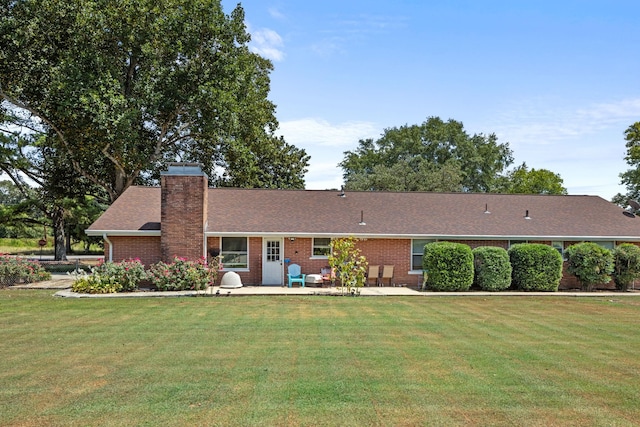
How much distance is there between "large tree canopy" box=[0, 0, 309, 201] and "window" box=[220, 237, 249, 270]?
8989 millimetres

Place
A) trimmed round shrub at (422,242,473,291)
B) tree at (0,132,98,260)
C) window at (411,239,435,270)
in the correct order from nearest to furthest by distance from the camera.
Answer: trimmed round shrub at (422,242,473,291), window at (411,239,435,270), tree at (0,132,98,260)

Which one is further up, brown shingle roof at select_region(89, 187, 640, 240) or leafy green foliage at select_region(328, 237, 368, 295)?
brown shingle roof at select_region(89, 187, 640, 240)

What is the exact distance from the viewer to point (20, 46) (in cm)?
2438

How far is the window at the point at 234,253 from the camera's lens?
64.7ft

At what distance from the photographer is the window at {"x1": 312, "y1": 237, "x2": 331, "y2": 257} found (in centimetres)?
2002

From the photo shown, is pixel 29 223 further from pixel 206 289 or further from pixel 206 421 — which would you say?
pixel 206 421

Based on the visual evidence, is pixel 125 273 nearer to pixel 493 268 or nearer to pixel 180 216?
pixel 180 216

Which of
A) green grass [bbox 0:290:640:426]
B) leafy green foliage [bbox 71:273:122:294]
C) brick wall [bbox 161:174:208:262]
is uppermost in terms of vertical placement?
brick wall [bbox 161:174:208:262]

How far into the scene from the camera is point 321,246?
2003 cm

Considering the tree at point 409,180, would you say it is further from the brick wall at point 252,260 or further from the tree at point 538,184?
the brick wall at point 252,260

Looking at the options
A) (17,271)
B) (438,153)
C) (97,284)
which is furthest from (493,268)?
(438,153)

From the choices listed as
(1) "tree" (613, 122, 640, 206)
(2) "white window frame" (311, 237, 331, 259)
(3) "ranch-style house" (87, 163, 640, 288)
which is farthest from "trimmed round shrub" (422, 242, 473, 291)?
(1) "tree" (613, 122, 640, 206)

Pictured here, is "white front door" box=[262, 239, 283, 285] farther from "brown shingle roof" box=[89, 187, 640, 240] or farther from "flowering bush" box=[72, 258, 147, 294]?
"flowering bush" box=[72, 258, 147, 294]

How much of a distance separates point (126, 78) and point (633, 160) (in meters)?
37.2
